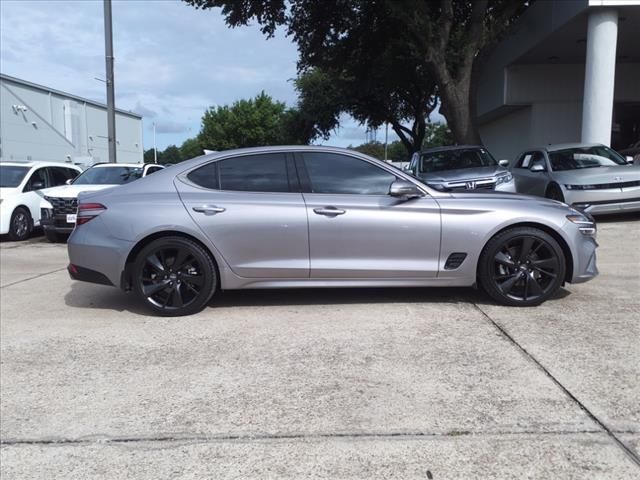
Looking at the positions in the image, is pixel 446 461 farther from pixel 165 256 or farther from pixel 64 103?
pixel 64 103

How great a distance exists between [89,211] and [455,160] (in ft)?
25.8

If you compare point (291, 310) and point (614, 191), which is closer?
point (291, 310)

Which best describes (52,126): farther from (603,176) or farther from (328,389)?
(328,389)

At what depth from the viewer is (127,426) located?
3.20 metres

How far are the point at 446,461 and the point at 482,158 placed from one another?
938cm

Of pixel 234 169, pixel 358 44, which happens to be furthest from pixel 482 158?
pixel 358 44

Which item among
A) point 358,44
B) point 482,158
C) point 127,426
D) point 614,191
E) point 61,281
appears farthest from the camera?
point 358,44

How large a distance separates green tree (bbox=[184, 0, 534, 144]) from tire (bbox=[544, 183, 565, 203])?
6330mm

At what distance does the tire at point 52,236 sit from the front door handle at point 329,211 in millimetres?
8538

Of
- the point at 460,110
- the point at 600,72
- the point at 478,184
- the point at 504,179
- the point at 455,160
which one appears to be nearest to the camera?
the point at 478,184

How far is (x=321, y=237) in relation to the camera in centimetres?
509

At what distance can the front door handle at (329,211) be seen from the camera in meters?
5.07

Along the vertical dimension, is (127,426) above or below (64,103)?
below

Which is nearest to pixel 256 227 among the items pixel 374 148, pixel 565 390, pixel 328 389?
pixel 328 389
